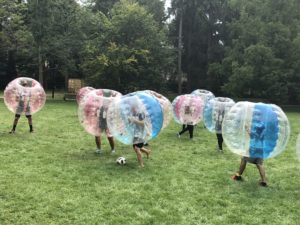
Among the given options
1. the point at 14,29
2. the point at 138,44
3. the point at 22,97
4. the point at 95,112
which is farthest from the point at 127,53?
the point at 95,112

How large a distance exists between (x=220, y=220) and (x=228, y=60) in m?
24.0

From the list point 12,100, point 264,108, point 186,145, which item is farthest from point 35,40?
point 264,108

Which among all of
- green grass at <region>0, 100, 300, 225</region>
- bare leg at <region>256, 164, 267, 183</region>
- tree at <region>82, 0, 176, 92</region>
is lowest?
green grass at <region>0, 100, 300, 225</region>

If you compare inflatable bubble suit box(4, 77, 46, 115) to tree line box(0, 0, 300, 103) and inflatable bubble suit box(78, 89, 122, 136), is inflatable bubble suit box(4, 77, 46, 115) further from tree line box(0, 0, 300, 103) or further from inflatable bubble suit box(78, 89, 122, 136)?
tree line box(0, 0, 300, 103)

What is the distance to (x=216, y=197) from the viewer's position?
6.89 m

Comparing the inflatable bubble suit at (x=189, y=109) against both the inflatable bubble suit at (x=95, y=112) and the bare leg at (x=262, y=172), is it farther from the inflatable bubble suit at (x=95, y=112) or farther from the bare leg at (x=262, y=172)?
the bare leg at (x=262, y=172)

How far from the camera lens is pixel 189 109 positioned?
12312 mm

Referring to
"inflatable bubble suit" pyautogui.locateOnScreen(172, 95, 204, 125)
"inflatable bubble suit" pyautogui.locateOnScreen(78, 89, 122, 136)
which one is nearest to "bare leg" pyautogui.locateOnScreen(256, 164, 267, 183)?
"inflatable bubble suit" pyautogui.locateOnScreen(78, 89, 122, 136)

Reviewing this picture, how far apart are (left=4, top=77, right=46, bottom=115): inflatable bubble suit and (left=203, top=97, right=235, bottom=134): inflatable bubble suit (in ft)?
16.1

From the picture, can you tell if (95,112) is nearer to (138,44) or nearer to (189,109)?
(189,109)

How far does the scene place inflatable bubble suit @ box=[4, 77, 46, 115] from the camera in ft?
38.5

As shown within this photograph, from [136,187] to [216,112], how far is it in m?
4.22

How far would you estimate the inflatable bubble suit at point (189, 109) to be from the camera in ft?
40.4

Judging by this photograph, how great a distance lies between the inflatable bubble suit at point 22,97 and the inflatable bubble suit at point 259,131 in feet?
21.8
